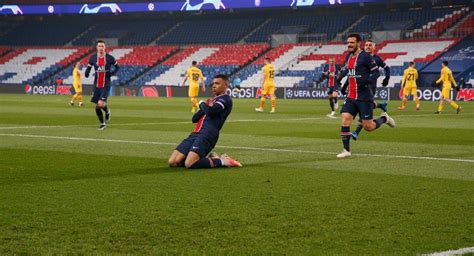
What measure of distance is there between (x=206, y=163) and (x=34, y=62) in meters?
64.0

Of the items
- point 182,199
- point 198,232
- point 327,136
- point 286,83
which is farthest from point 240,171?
point 286,83

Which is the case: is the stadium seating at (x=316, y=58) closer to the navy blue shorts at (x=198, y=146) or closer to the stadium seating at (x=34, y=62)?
the stadium seating at (x=34, y=62)

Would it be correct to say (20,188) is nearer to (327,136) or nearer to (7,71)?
(327,136)

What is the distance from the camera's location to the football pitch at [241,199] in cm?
629

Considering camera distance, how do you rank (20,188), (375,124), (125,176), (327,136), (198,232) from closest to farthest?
(198,232) < (20,188) < (125,176) < (375,124) < (327,136)

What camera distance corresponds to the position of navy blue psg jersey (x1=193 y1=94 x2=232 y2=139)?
1163cm

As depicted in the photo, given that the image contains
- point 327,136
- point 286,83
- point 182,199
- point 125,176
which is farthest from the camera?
point 286,83

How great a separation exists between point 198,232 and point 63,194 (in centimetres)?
257

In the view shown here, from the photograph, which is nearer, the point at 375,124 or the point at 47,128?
the point at 375,124

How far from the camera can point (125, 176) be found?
1051 cm

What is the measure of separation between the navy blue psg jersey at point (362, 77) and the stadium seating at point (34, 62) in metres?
58.0

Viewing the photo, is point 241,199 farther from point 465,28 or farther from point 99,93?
point 465,28

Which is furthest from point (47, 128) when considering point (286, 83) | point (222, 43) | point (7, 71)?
point (7, 71)

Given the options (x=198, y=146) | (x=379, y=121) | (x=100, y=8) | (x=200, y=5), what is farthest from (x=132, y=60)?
(x=198, y=146)
